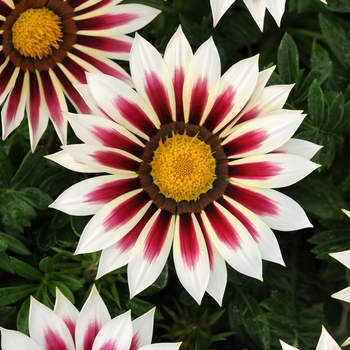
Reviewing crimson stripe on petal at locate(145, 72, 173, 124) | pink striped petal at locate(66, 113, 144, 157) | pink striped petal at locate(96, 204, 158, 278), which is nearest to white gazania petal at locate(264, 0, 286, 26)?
crimson stripe on petal at locate(145, 72, 173, 124)

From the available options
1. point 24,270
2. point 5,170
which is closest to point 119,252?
point 24,270

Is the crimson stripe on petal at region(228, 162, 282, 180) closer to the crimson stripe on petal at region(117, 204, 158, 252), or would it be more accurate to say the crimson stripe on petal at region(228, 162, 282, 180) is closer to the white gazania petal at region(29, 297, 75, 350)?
the crimson stripe on petal at region(117, 204, 158, 252)

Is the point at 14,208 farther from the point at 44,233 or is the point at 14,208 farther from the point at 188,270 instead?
the point at 188,270

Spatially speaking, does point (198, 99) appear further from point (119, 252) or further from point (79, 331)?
point (79, 331)

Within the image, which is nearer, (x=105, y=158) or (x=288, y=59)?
(x=105, y=158)

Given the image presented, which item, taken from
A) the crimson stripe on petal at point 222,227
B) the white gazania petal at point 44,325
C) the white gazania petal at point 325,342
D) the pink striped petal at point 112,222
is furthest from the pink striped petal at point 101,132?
the white gazania petal at point 325,342

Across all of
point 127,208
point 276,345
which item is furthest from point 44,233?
point 276,345
